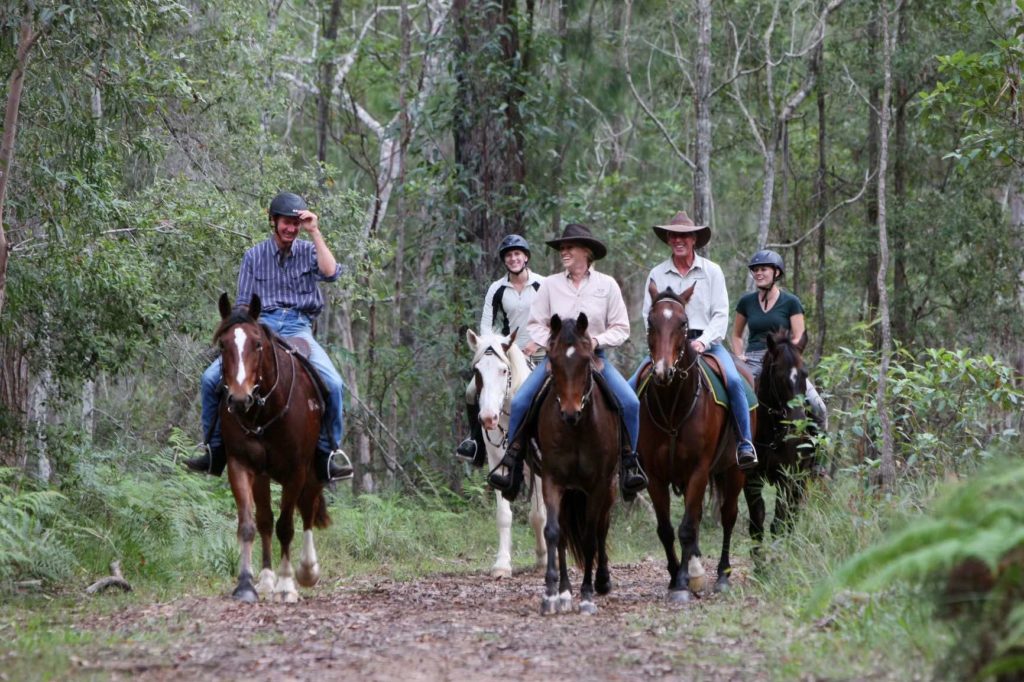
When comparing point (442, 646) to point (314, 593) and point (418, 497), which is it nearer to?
point (314, 593)

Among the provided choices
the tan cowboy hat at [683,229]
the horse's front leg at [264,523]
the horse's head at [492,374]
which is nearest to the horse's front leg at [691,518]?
the tan cowboy hat at [683,229]

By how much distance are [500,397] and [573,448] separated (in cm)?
259

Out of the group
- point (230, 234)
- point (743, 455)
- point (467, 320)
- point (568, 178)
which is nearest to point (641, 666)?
point (743, 455)

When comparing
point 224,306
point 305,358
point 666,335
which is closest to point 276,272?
point 305,358

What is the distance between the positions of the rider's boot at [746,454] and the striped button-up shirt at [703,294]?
3.05 feet

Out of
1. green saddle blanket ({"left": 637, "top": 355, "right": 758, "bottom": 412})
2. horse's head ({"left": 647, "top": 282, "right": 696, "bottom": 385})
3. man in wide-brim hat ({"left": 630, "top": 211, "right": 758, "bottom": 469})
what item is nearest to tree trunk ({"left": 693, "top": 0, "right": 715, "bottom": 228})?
man in wide-brim hat ({"left": 630, "top": 211, "right": 758, "bottom": 469})

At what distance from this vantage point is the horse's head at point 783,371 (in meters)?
12.0

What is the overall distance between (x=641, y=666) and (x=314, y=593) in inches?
184

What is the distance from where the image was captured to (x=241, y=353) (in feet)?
31.3

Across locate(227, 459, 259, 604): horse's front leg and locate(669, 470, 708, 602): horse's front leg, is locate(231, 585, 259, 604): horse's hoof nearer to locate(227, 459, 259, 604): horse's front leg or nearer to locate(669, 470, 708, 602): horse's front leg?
locate(227, 459, 259, 604): horse's front leg

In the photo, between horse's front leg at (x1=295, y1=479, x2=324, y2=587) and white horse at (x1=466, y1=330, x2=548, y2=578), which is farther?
white horse at (x1=466, y1=330, x2=548, y2=578)

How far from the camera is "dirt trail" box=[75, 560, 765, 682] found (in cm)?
711

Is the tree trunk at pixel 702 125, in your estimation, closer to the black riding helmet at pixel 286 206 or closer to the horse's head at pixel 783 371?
the horse's head at pixel 783 371

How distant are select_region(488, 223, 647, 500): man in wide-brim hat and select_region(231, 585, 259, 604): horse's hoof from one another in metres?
2.14
